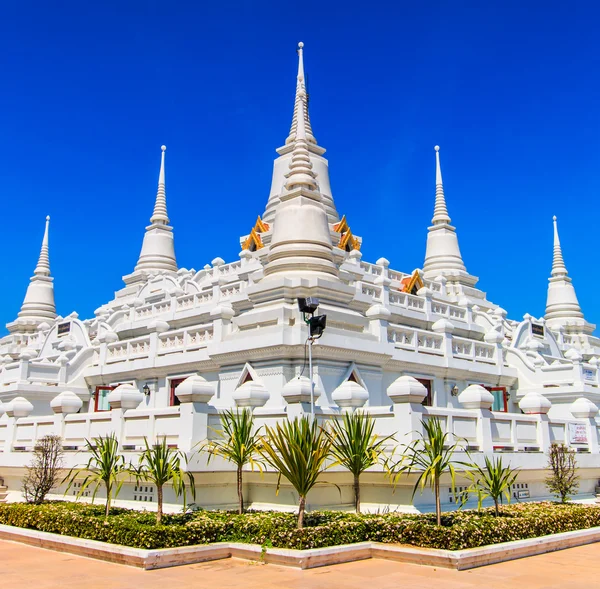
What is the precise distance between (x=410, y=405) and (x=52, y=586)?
8.30 m

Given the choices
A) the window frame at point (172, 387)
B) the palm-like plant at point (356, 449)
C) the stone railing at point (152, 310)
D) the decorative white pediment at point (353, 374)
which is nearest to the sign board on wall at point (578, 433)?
the decorative white pediment at point (353, 374)

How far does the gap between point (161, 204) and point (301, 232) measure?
24.9 metres

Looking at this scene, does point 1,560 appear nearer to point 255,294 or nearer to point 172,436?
point 172,436

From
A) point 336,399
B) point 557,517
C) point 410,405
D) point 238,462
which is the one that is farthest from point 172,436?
point 557,517

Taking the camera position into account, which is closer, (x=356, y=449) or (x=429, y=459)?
(x=356, y=449)

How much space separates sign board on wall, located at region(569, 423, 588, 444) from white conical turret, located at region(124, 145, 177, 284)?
29090 mm

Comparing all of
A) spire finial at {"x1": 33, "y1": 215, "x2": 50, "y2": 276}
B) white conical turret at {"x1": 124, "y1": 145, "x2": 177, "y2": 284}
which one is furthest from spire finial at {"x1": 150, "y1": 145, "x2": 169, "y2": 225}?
spire finial at {"x1": 33, "y1": 215, "x2": 50, "y2": 276}

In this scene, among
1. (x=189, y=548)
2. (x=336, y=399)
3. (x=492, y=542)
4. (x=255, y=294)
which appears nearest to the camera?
(x=189, y=548)

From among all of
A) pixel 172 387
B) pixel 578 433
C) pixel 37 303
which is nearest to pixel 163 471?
pixel 172 387

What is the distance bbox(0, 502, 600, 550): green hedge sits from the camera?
41.3 ft

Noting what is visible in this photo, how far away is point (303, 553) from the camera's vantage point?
38.5ft

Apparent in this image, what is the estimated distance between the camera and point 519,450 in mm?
18625

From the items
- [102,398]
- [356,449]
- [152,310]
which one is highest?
[152,310]

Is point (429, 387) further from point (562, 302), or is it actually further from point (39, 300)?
point (39, 300)
